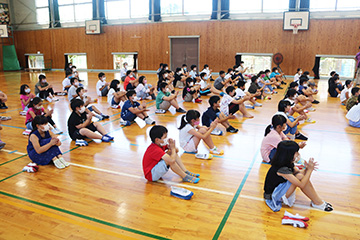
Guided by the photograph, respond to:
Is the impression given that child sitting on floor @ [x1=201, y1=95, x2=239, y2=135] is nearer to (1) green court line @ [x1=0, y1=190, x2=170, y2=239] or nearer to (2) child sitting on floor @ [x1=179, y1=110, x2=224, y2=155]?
(2) child sitting on floor @ [x1=179, y1=110, x2=224, y2=155]

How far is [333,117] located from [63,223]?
7783mm

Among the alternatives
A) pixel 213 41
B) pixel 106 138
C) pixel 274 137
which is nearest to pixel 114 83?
pixel 106 138

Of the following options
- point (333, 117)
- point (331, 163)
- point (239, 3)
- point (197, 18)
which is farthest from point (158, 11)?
point (331, 163)

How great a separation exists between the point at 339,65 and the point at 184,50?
9996mm

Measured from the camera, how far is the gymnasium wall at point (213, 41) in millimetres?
17266

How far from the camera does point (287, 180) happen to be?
11.9ft

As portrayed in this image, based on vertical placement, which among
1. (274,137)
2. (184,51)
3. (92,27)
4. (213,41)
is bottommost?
(274,137)

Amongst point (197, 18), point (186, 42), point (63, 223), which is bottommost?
point (63, 223)

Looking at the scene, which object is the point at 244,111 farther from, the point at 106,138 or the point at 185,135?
the point at 106,138

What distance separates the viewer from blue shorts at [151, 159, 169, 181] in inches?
169

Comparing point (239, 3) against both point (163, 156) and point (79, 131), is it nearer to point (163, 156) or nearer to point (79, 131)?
point (79, 131)

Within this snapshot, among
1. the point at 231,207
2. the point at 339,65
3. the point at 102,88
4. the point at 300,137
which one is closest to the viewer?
the point at 231,207

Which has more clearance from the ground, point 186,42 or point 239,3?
point 239,3

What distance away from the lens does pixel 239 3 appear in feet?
62.6
